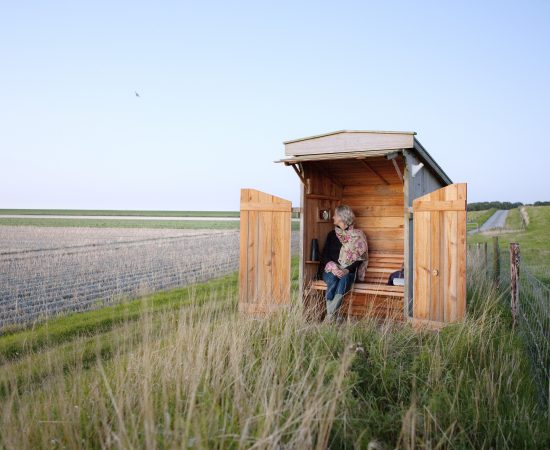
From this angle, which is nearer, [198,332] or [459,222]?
[198,332]

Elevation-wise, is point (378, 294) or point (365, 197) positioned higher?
point (365, 197)

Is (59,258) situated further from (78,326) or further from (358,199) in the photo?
(358,199)

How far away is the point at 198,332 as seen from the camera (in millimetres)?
4844

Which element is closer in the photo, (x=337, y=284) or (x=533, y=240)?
(x=337, y=284)

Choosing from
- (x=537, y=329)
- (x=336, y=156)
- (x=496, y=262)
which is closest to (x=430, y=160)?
(x=336, y=156)

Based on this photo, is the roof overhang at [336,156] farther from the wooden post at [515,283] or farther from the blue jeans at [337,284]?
the wooden post at [515,283]

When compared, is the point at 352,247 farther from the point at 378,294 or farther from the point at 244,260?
the point at 244,260

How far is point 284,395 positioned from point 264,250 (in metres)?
4.14

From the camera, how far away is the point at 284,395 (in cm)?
373

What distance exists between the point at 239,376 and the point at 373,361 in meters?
1.65

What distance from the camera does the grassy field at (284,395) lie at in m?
2.88

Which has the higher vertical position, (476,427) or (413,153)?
(413,153)

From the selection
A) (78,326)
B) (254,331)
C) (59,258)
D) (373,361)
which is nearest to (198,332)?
(254,331)

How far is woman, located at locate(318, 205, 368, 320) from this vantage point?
7.86m
